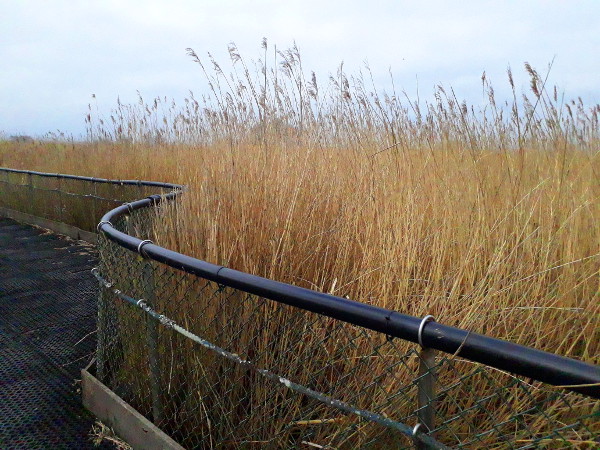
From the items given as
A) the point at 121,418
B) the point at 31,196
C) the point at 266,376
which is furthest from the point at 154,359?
the point at 31,196

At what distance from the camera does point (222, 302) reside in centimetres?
271

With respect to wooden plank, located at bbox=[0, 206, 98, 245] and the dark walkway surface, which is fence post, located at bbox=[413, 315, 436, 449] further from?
wooden plank, located at bbox=[0, 206, 98, 245]

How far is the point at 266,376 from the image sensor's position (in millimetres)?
1988

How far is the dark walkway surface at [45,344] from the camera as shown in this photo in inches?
119

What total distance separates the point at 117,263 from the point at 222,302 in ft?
2.77

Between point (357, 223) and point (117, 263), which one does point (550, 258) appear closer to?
point (357, 223)

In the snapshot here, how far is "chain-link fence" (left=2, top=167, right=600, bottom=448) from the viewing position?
156 cm

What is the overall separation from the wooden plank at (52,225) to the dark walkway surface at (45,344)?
74 cm

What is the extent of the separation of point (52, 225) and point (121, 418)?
6761 mm

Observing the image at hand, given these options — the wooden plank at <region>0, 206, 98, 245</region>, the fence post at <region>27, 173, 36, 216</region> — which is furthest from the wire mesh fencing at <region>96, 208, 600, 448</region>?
the fence post at <region>27, 173, 36, 216</region>

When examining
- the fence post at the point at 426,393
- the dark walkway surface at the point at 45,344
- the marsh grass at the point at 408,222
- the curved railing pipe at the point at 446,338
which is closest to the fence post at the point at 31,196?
the dark walkway surface at the point at 45,344

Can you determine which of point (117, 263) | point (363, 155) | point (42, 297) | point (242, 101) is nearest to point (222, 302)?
point (117, 263)

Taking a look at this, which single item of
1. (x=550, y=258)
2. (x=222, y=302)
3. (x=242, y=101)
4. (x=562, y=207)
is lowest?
(x=222, y=302)

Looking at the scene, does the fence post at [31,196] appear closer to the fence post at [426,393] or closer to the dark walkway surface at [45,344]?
the dark walkway surface at [45,344]
